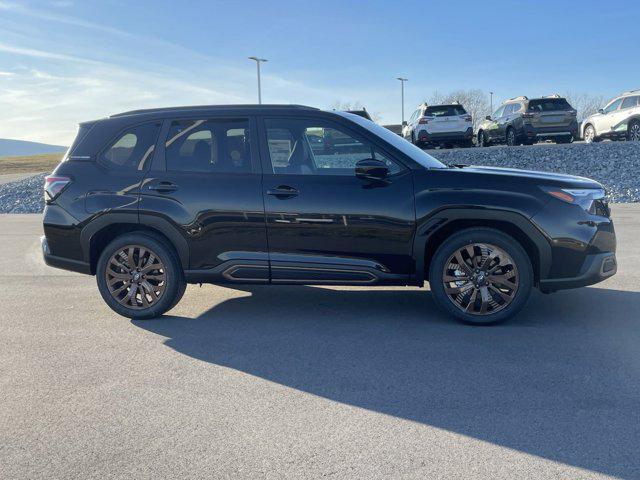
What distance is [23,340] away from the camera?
5293 mm

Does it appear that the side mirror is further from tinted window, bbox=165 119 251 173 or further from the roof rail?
tinted window, bbox=165 119 251 173

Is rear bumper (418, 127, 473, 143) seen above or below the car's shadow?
above

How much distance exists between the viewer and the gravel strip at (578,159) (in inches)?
715

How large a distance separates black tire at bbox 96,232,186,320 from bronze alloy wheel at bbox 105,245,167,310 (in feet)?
0.06

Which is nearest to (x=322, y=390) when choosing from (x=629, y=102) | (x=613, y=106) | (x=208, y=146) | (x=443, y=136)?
(x=208, y=146)

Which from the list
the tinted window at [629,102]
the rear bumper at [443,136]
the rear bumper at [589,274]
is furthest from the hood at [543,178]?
the tinted window at [629,102]

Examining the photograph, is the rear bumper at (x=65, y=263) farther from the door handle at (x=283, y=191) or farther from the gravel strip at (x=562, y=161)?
the gravel strip at (x=562, y=161)

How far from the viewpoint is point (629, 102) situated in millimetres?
21453

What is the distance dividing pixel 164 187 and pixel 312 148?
139 cm

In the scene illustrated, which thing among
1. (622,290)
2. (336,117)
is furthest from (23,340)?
(622,290)

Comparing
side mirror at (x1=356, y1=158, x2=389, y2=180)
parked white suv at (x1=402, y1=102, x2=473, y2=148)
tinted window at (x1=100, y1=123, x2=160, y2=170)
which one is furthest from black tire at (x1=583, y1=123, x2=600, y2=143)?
tinted window at (x1=100, y1=123, x2=160, y2=170)

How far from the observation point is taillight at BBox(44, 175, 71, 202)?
19.4 ft

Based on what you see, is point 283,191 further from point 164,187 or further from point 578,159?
point 578,159

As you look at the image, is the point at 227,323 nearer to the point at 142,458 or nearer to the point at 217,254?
the point at 217,254
